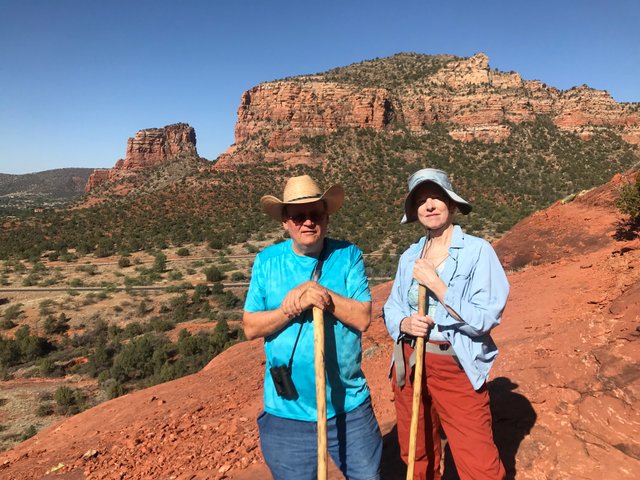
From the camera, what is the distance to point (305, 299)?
76.5 inches

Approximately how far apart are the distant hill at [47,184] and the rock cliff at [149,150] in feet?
170

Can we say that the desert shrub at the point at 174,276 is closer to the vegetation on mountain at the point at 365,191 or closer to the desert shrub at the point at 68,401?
the vegetation on mountain at the point at 365,191

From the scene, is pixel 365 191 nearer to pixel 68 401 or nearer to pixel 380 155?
pixel 380 155

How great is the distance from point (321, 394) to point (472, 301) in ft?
3.38

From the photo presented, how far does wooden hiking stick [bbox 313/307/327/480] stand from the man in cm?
12

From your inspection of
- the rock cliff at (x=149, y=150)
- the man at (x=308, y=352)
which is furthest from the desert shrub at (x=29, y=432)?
the rock cliff at (x=149, y=150)

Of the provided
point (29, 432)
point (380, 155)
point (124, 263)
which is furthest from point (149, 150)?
point (29, 432)

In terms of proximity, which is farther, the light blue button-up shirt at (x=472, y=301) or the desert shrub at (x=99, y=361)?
the desert shrub at (x=99, y=361)

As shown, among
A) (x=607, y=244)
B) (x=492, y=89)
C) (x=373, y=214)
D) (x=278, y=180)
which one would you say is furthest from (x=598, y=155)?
(x=607, y=244)

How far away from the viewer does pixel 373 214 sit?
40.3 m

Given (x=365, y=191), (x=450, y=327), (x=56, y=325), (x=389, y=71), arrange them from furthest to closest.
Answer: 1. (x=389, y=71)
2. (x=365, y=191)
3. (x=56, y=325)
4. (x=450, y=327)

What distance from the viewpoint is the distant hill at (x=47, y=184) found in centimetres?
13550

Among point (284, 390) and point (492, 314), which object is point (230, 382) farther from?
point (492, 314)

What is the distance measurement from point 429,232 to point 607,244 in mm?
9327
